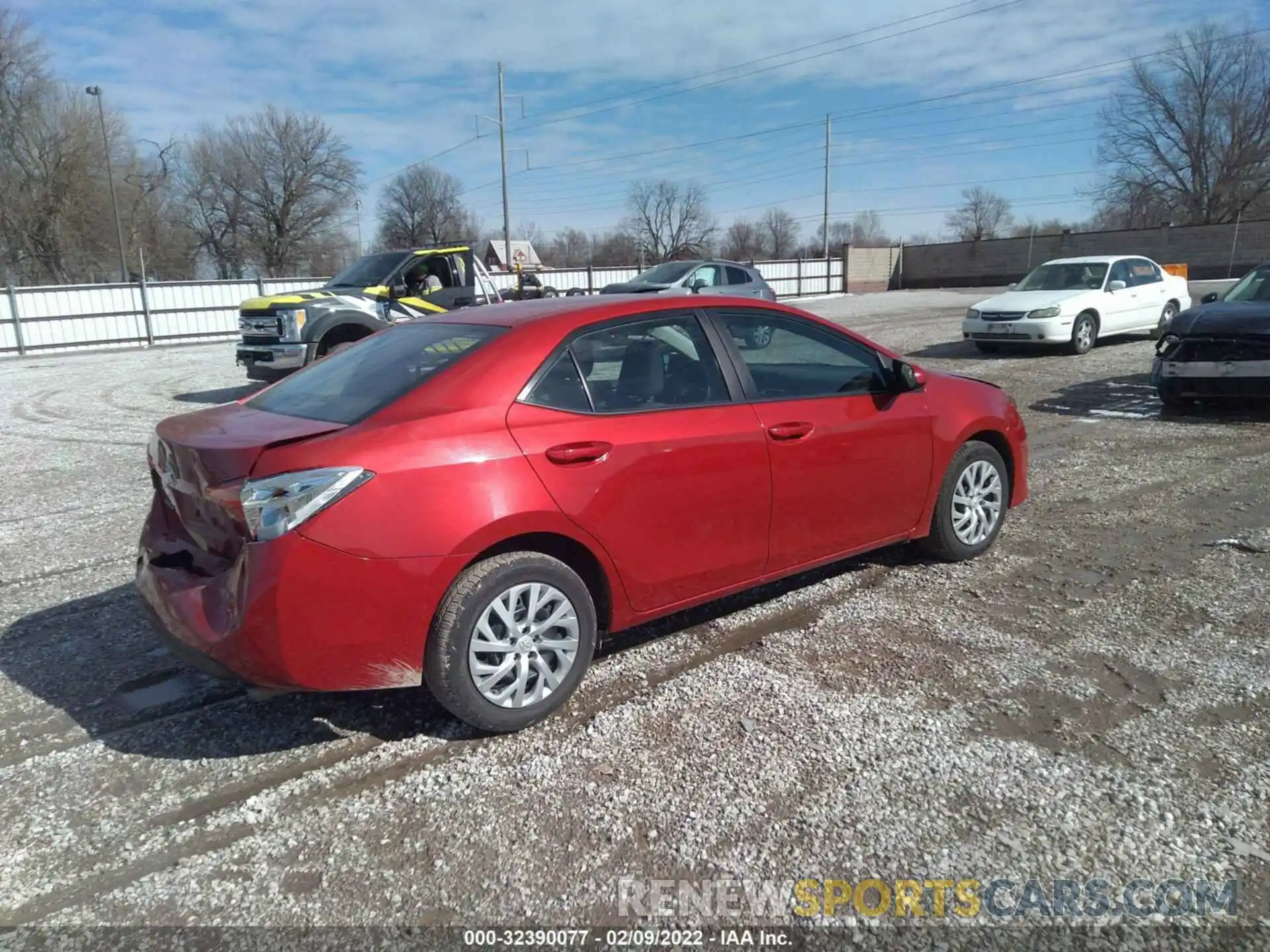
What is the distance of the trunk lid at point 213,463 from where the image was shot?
3025mm

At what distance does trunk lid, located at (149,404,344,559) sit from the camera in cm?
303

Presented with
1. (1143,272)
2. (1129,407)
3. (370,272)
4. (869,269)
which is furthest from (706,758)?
(869,269)

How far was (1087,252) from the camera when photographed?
Result: 44.4m

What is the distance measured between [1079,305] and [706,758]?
13722 mm

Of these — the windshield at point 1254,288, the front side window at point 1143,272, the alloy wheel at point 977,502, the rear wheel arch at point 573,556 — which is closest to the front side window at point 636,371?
the rear wheel arch at point 573,556

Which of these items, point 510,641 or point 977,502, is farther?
point 977,502

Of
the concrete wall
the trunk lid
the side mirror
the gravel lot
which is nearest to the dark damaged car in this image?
the gravel lot

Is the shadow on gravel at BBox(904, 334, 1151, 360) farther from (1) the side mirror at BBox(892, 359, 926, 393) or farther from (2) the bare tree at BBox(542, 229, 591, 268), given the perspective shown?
(2) the bare tree at BBox(542, 229, 591, 268)

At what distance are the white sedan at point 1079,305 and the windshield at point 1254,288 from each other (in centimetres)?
404

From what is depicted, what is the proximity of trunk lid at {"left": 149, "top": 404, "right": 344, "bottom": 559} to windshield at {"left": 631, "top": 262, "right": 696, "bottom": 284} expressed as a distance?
47.6 feet

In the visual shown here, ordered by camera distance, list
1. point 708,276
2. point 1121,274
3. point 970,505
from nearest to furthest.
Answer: point 970,505 < point 1121,274 < point 708,276

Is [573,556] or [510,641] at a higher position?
[573,556]

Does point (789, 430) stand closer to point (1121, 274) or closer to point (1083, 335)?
point (1083, 335)

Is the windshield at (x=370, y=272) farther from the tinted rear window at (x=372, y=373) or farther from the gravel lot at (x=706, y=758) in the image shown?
the tinted rear window at (x=372, y=373)
